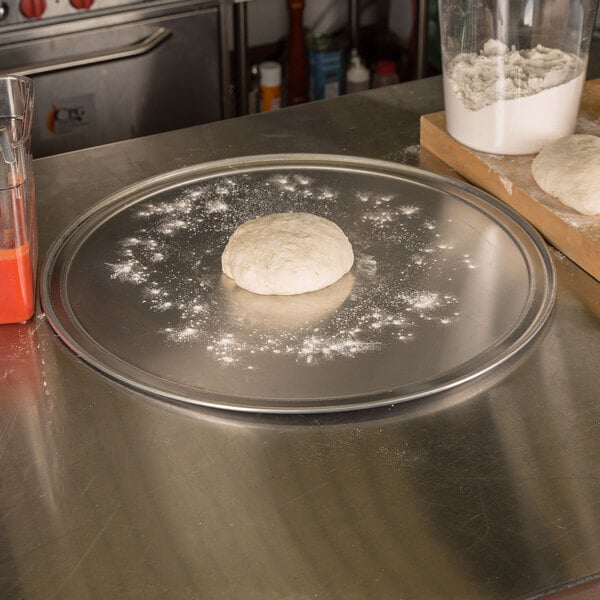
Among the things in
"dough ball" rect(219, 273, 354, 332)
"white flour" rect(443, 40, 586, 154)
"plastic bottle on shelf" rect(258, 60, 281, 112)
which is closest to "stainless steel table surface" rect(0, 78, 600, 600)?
"dough ball" rect(219, 273, 354, 332)

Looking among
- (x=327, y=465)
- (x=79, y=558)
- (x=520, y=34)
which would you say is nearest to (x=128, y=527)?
(x=79, y=558)

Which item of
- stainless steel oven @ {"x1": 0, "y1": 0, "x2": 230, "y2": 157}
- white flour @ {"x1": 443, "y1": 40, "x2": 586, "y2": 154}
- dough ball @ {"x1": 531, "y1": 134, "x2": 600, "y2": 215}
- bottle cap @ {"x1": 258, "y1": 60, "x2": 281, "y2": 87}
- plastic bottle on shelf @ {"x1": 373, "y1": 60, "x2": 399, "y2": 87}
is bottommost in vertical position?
plastic bottle on shelf @ {"x1": 373, "y1": 60, "x2": 399, "y2": 87}

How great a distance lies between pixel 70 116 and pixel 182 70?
0.26 m

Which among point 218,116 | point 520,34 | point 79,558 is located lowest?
point 218,116

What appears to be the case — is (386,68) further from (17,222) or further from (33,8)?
(17,222)

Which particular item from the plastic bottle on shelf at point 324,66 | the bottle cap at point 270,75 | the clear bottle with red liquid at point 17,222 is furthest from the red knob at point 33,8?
the clear bottle with red liquid at point 17,222

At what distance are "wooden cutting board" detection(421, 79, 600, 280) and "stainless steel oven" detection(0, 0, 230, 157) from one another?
2.70 ft

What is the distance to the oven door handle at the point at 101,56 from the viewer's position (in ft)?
5.89

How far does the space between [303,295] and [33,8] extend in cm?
109

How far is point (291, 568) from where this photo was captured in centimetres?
69

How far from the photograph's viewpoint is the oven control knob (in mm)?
1807

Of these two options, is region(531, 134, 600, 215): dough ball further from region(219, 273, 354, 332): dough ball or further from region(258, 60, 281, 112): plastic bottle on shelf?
region(258, 60, 281, 112): plastic bottle on shelf

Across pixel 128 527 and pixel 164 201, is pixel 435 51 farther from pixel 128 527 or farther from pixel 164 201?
pixel 128 527

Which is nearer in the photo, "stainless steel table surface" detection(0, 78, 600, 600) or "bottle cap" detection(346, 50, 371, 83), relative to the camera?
"stainless steel table surface" detection(0, 78, 600, 600)
